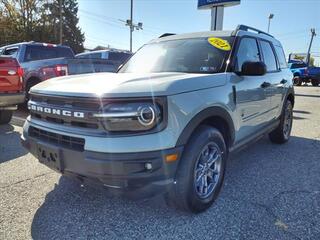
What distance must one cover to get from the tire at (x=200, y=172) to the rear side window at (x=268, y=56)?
195cm

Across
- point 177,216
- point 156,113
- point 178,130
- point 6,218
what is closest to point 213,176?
point 177,216

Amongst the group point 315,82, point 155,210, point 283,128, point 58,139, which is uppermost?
point 58,139

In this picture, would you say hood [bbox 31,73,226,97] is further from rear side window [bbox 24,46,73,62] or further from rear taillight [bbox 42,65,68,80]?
rear side window [bbox 24,46,73,62]

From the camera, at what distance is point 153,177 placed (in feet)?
8.02

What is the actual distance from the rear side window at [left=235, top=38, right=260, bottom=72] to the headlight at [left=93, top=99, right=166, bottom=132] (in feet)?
5.15

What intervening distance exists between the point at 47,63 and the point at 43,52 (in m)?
1.46

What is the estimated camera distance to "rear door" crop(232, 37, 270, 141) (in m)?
3.58

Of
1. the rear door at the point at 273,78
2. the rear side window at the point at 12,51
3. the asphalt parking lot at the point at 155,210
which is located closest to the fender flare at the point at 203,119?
the asphalt parking lot at the point at 155,210

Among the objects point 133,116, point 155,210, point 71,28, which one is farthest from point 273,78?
point 71,28

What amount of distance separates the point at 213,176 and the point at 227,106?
0.74 meters

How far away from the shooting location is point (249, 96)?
3766 mm

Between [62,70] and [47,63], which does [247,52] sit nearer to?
[62,70]

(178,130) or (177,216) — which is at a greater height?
(178,130)

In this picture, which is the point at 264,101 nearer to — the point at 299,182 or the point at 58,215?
the point at 299,182
